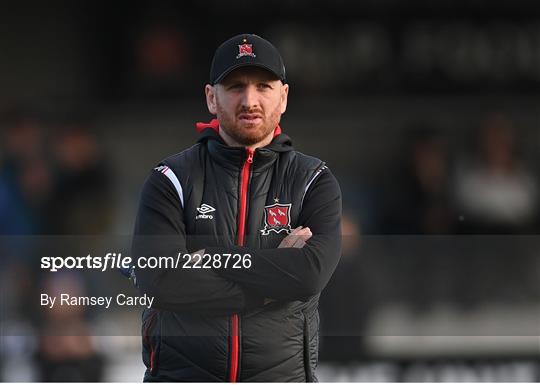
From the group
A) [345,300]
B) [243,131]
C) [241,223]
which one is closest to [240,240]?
[241,223]

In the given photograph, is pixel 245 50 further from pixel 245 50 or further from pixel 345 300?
pixel 345 300

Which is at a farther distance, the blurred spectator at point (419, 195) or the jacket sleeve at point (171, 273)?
the blurred spectator at point (419, 195)

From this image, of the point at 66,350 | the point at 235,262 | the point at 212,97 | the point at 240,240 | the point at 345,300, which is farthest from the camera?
the point at 66,350

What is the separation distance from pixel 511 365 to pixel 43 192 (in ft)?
9.87

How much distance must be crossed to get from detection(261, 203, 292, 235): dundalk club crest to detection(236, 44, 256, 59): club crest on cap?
56 cm

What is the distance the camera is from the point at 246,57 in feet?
11.2

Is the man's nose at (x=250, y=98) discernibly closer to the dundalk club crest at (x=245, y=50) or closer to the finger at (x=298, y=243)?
the dundalk club crest at (x=245, y=50)

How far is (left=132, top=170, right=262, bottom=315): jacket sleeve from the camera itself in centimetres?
328

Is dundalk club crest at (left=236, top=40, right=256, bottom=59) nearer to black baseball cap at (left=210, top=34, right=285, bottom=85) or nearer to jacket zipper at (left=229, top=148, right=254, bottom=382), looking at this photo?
black baseball cap at (left=210, top=34, right=285, bottom=85)

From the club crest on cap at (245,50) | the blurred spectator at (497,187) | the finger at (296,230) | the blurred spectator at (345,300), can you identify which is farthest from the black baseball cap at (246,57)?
the blurred spectator at (497,187)

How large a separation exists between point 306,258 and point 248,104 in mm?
600

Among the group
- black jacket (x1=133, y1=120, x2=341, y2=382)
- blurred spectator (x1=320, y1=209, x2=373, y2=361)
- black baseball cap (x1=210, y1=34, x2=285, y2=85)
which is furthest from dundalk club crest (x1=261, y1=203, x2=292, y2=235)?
blurred spectator (x1=320, y1=209, x2=373, y2=361)

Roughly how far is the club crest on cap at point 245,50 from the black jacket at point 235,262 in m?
0.32

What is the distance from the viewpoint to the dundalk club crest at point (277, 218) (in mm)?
3363
